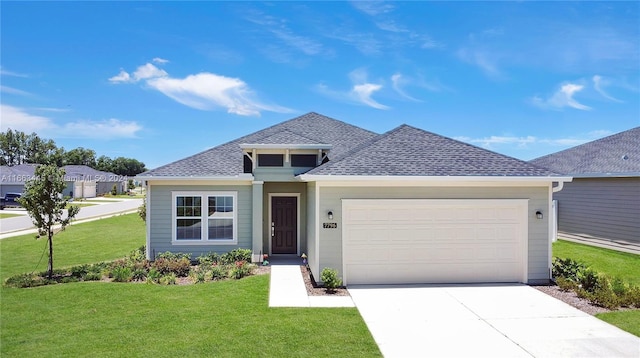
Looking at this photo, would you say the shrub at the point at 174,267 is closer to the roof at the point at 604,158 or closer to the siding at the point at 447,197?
the siding at the point at 447,197

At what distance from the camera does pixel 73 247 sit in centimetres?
1634

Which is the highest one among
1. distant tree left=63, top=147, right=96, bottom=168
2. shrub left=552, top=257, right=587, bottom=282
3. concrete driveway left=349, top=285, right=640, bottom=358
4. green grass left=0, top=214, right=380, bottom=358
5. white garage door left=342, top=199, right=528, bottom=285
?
distant tree left=63, top=147, right=96, bottom=168

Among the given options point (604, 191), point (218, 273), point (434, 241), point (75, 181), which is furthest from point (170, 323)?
point (75, 181)

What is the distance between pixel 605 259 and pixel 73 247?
21.2 meters

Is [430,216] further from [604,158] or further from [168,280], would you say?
[604,158]

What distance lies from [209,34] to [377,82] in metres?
7.85

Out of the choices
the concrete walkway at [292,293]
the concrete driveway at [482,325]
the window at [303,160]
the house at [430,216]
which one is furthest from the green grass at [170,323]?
the window at [303,160]

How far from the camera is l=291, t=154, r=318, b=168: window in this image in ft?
43.2

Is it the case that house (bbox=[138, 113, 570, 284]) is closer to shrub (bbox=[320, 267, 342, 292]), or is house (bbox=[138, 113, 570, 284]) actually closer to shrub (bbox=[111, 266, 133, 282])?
shrub (bbox=[320, 267, 342, 292])

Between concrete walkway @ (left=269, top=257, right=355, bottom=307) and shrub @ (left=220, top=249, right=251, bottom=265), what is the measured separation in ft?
3.57

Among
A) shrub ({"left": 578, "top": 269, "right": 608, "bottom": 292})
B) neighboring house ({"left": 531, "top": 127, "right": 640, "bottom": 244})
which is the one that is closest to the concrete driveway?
shrub ({"left": 578, "top": 269, "right": 608, "bottom": 292})

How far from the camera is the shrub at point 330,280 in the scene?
9074 millimetres

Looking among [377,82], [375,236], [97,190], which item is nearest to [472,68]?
[377,82]

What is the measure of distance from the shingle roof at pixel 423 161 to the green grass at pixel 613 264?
3.93 metres
